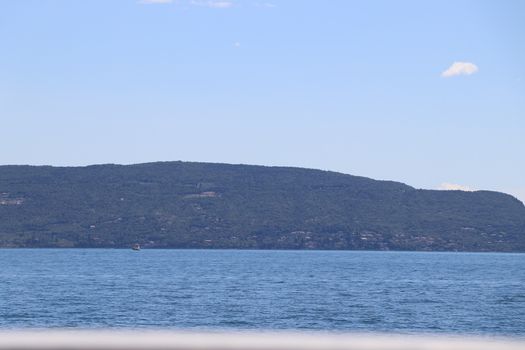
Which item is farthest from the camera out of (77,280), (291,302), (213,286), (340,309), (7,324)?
(77,280)

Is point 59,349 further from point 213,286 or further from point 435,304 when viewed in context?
point 213,286

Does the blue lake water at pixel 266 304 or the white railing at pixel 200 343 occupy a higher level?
the white railing at pixel 200 343

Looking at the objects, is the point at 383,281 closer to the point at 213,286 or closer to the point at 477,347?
the point at 213,286

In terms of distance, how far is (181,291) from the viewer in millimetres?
97875

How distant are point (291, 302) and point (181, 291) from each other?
18547 mm

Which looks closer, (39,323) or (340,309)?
(39,323)

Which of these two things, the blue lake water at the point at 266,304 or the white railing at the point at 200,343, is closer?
the white railing at the point at 200,343

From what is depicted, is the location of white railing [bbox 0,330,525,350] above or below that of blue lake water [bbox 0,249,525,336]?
above

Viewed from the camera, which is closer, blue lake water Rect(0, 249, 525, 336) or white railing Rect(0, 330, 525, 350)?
white railing Rect(0, 330, 525, 350)

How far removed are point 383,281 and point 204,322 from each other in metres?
62.6

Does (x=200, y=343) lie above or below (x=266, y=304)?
above

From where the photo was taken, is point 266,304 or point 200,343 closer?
point 200,343

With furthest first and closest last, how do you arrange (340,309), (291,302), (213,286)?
(213,286) < (291,302) < (340,309)

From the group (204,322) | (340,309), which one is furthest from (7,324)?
(340,309)
